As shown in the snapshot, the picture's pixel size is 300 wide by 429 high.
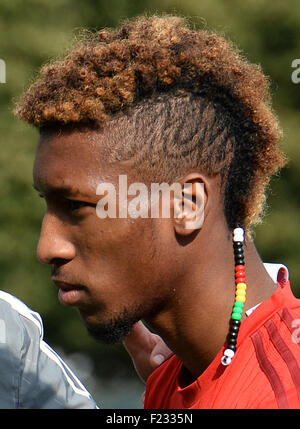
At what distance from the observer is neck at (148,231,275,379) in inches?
76.4

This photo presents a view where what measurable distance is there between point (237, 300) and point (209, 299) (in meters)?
0.08

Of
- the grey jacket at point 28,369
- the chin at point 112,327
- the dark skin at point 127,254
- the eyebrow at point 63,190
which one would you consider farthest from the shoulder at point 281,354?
the grey jacket at point 28,369

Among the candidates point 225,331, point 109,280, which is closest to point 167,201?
point 109,280

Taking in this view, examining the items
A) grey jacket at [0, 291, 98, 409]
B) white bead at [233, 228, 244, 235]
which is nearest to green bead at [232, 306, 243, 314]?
white bead at [233, 228, 244, 235]

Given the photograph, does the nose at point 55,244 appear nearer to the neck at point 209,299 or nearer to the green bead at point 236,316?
the neck at point 209,299

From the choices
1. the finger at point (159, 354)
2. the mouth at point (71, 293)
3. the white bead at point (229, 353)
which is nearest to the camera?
the white bead at point (229, 353)

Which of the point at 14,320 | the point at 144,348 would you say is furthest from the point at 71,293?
the point at 14,320

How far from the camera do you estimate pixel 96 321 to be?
1.97 meters

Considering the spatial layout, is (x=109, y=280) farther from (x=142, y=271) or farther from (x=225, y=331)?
(x=225, y=331)

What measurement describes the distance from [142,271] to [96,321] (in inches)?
7.7

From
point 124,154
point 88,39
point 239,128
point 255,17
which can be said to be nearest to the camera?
point 124,154

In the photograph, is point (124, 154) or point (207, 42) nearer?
point (124, 154)

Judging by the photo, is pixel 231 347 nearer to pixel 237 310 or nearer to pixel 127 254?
pixel 237 310

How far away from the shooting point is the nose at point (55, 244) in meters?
1.94
